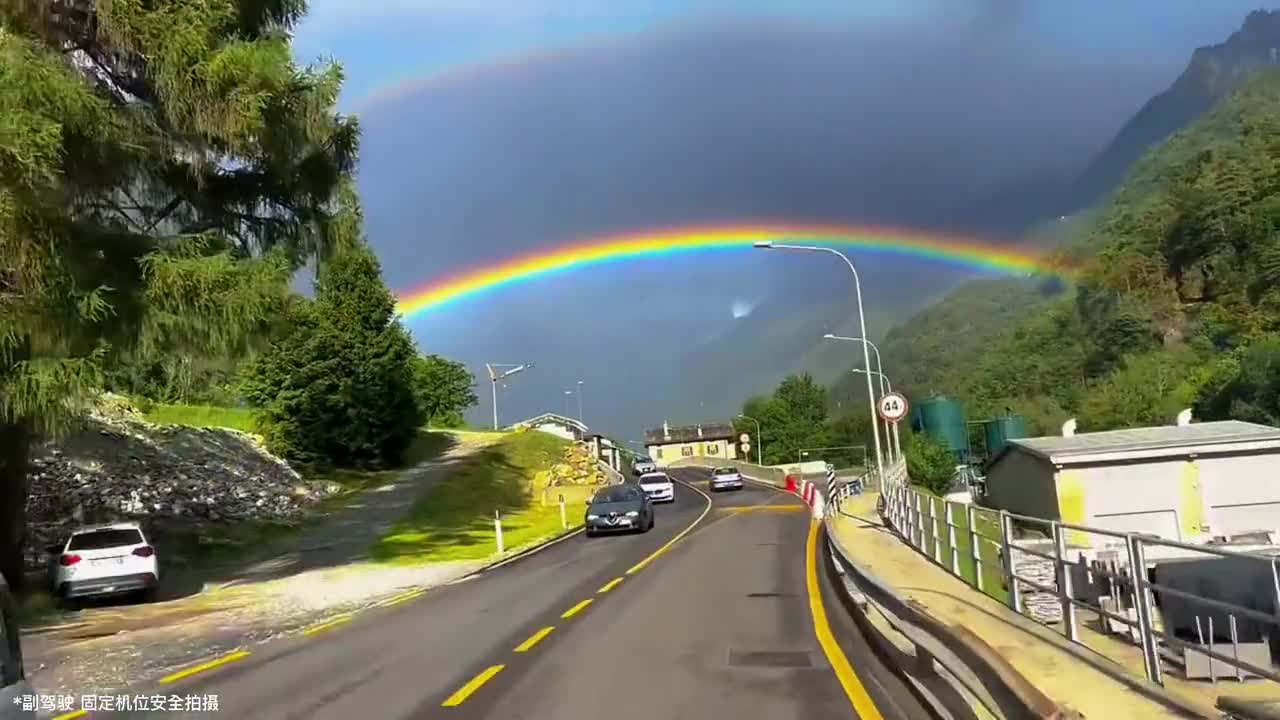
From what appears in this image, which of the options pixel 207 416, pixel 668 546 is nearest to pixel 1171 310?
pixel 207 416

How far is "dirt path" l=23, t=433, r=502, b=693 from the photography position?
42.4 ft

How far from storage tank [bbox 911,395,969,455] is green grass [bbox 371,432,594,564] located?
1045 inches

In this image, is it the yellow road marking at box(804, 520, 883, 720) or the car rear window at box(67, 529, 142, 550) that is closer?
the yellow road marking at box(804, 520, 883, 720)

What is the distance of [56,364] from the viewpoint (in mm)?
18125

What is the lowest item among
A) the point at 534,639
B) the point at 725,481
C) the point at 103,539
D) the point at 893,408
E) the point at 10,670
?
the point at 534,639

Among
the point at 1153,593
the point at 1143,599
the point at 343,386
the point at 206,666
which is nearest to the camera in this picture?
the point at 1143,599

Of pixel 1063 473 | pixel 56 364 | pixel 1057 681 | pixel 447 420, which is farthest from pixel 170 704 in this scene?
pixel 447 420

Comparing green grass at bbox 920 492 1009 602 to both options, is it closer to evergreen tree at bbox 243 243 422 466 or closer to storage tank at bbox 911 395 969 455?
evergreen tree at bbox 243 243 422 466

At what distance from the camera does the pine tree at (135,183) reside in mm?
17547

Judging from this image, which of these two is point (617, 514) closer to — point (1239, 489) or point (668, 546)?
point (668, 546)

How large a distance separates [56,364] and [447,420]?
10358cm

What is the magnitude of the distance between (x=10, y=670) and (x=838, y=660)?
23.9ft

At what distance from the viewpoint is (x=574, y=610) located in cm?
1557

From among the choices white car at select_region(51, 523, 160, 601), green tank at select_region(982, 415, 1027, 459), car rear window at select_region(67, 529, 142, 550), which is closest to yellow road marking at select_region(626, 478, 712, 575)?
white car at select_region(51, 523, 160, 601)
